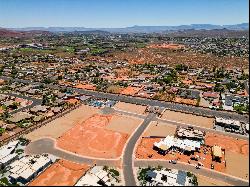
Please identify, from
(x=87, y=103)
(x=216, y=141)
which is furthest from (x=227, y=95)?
(x=87, y=103)

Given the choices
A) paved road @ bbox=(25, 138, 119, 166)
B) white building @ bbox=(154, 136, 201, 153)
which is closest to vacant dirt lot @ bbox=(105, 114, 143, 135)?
white building @ bbox=(154, 136, 201, 153)

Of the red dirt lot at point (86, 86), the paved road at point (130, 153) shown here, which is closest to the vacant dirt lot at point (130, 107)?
the paved road at point (130, 153)

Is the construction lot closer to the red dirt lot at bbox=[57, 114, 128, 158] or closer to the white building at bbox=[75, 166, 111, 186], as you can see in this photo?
the red dirt lot at bbox=[57, 114, 128, 158]

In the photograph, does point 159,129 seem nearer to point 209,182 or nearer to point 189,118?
point 189,118

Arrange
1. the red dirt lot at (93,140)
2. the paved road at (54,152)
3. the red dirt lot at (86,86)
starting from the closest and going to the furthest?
the paved road at (54,152) → the red dirt lot at (93,140) → the red dirt lot at (86,86)

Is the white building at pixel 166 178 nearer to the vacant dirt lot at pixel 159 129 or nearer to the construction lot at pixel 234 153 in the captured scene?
the construction lot at pixel 234 153

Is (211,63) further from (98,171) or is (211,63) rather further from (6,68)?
(98,171)

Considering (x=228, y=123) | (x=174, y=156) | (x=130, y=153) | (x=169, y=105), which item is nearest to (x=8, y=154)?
(x=130, y=153)

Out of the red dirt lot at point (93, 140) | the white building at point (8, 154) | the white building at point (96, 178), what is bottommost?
the red dirt lot at point (93, 140)
